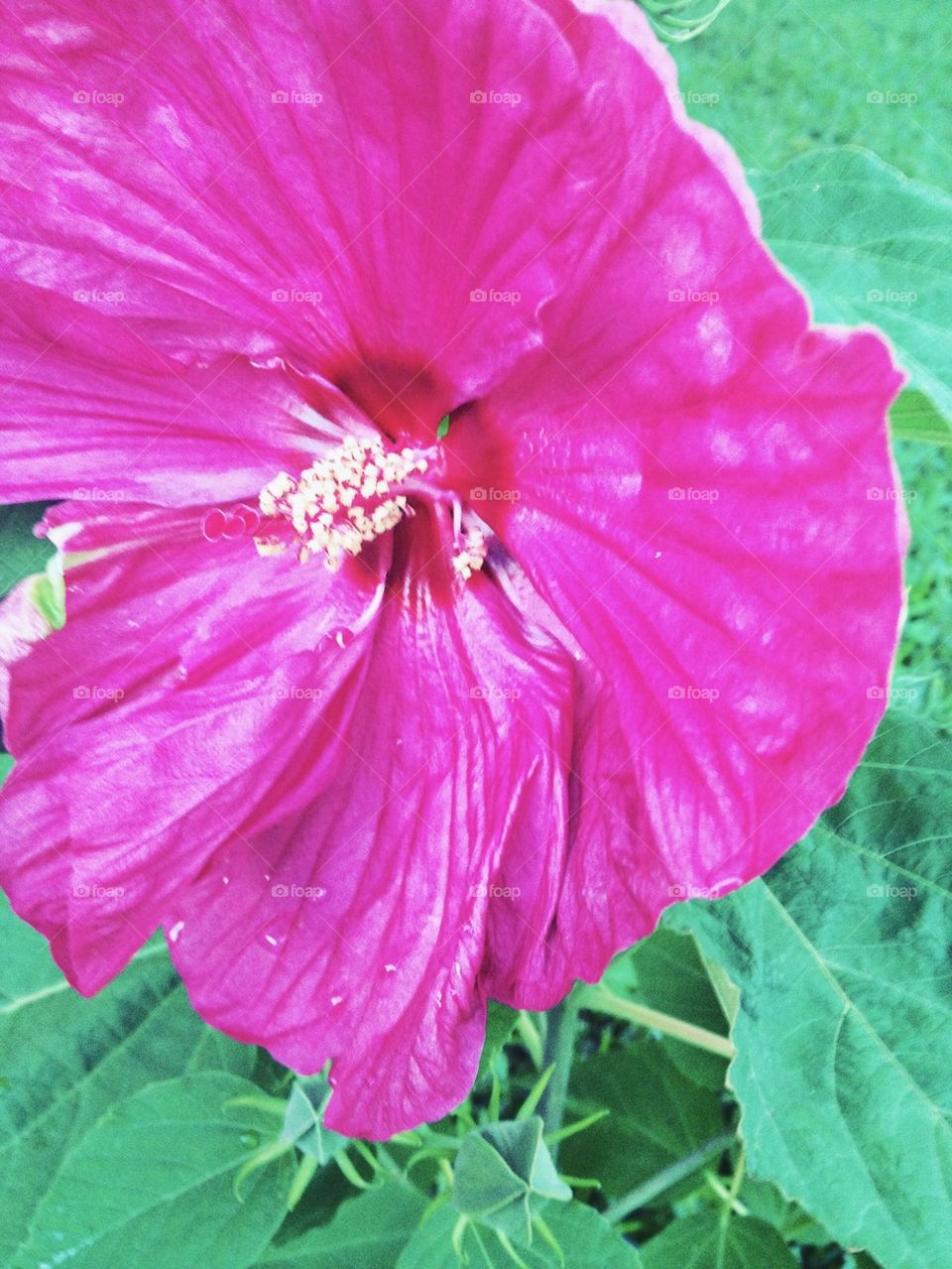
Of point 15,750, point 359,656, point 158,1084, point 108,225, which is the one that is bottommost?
point 158,1084

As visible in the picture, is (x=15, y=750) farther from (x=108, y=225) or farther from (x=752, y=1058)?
(x=752, y=1058)

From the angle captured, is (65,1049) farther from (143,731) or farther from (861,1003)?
(861,1003)

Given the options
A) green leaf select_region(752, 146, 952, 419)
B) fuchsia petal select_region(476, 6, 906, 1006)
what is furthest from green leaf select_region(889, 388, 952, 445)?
fuchsia petal select_region(476, 6, 906, 1006)

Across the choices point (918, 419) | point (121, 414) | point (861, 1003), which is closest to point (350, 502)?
point (121, 414)

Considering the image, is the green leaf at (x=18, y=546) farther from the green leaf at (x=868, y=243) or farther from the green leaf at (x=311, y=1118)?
the green leaf at (x=868, y=243)

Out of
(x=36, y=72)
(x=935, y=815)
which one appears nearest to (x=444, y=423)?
(x=36, y=72)

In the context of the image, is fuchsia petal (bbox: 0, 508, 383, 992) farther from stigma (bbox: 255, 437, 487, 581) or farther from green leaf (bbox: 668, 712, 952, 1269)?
green leaf (bbox: 668, 712, 952, 1269)
